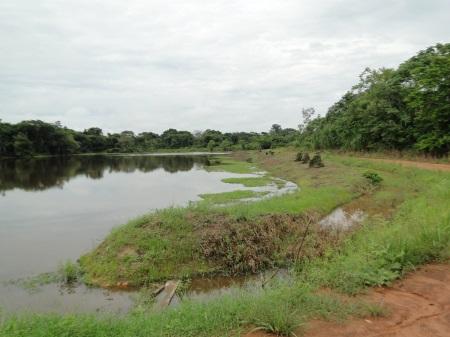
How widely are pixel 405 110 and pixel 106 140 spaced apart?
97.7m

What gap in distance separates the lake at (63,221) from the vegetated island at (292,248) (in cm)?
132

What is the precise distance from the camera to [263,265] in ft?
38.4

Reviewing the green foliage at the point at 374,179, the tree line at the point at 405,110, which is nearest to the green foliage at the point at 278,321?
the green foliage at the point at 374,179

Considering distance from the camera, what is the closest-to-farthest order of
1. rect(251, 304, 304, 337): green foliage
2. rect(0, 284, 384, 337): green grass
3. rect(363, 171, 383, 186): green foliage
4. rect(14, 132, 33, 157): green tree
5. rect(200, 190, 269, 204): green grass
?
rect(251, 304, 304, 337): green foliage < rect(0, 284, 384, 337): green grass < rect(200, 190, 269, 204): green grass < rect(363, 171, 383, 186): green foliage < rect(14, 132, 33, 157): green tree

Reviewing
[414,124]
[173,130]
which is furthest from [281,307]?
[173,130]

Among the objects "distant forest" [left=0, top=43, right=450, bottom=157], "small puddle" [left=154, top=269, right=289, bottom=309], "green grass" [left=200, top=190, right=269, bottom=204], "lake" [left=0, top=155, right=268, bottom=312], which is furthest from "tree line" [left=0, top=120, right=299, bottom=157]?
"small puddle" [left=154, top=269, right=289, bottom=309]

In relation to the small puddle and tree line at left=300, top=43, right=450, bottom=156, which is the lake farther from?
tree line at left=300, top=43, right=450, bottom=156

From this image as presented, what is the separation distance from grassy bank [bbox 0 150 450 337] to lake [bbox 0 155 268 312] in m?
1.48

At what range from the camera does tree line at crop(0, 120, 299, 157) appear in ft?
268

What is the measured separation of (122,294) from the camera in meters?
10.3

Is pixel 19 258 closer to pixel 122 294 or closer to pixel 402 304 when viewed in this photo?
pixel 122 294

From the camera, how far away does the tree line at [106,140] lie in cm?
8175

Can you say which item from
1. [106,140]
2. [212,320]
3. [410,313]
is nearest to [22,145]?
[106,140]

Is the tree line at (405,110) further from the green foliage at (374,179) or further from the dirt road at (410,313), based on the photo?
the dirt road at (410,313)
